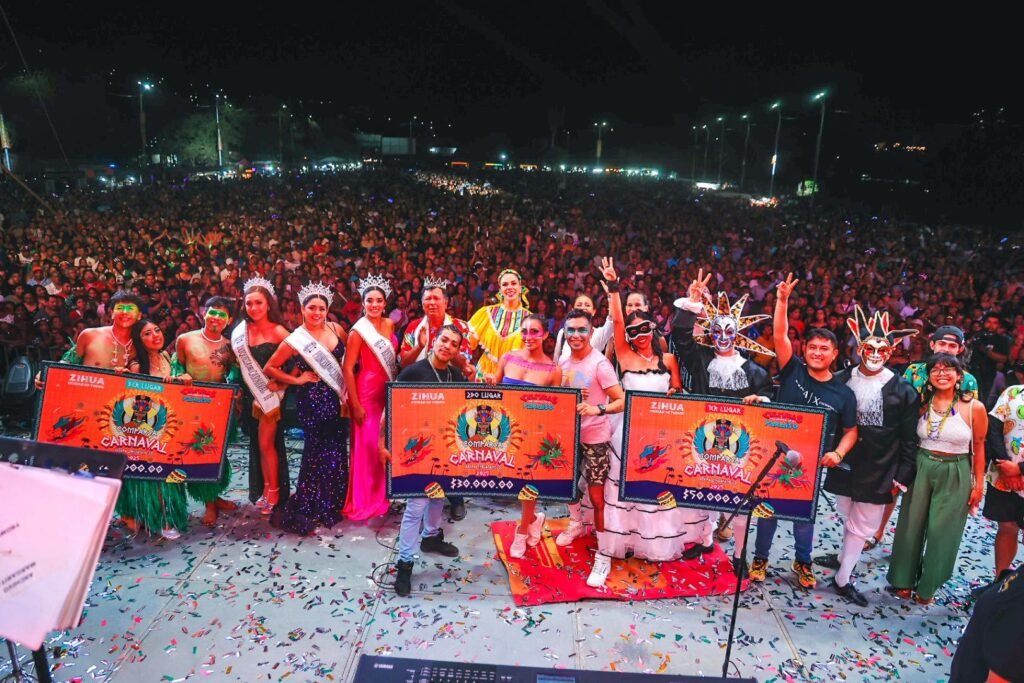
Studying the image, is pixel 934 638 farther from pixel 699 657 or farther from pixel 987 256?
pixel 987 256

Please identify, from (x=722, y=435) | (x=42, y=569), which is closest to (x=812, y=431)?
(x=722, y=435)

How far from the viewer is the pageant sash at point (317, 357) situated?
16.8ft

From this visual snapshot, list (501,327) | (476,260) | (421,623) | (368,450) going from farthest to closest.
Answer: (476,260), (501,327), (368,450), (421,623)

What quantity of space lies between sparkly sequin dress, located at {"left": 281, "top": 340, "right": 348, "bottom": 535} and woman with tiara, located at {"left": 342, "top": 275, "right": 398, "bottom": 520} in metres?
0.14

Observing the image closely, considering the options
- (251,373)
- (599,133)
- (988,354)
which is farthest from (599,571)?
(599,133)

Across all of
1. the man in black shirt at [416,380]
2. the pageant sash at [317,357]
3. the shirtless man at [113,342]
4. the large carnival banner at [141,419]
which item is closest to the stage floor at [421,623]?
the man in black shirt at [416,380]

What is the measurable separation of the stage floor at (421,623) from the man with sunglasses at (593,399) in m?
0.61

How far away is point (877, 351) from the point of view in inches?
179

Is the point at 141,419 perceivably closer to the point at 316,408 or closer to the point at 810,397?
the point at 316,408

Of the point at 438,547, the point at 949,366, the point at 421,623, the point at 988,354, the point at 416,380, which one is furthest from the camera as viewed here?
the point at 988,354

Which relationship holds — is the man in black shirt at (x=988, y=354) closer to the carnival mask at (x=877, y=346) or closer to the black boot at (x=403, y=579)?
the carnival mask at (x=877, y=346)

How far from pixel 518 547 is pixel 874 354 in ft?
9.79

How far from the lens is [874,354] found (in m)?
4.55

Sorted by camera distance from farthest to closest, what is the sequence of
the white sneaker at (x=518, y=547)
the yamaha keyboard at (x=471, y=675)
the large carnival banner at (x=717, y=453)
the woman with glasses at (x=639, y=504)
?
1. the white sneaker at (x=518, y=547)
2. the woman with glasses at (x=639, y=504)
3. the large carnival banner at (x=717, y=453)
4. the yamaha keyboard at (x=471, y=675)
